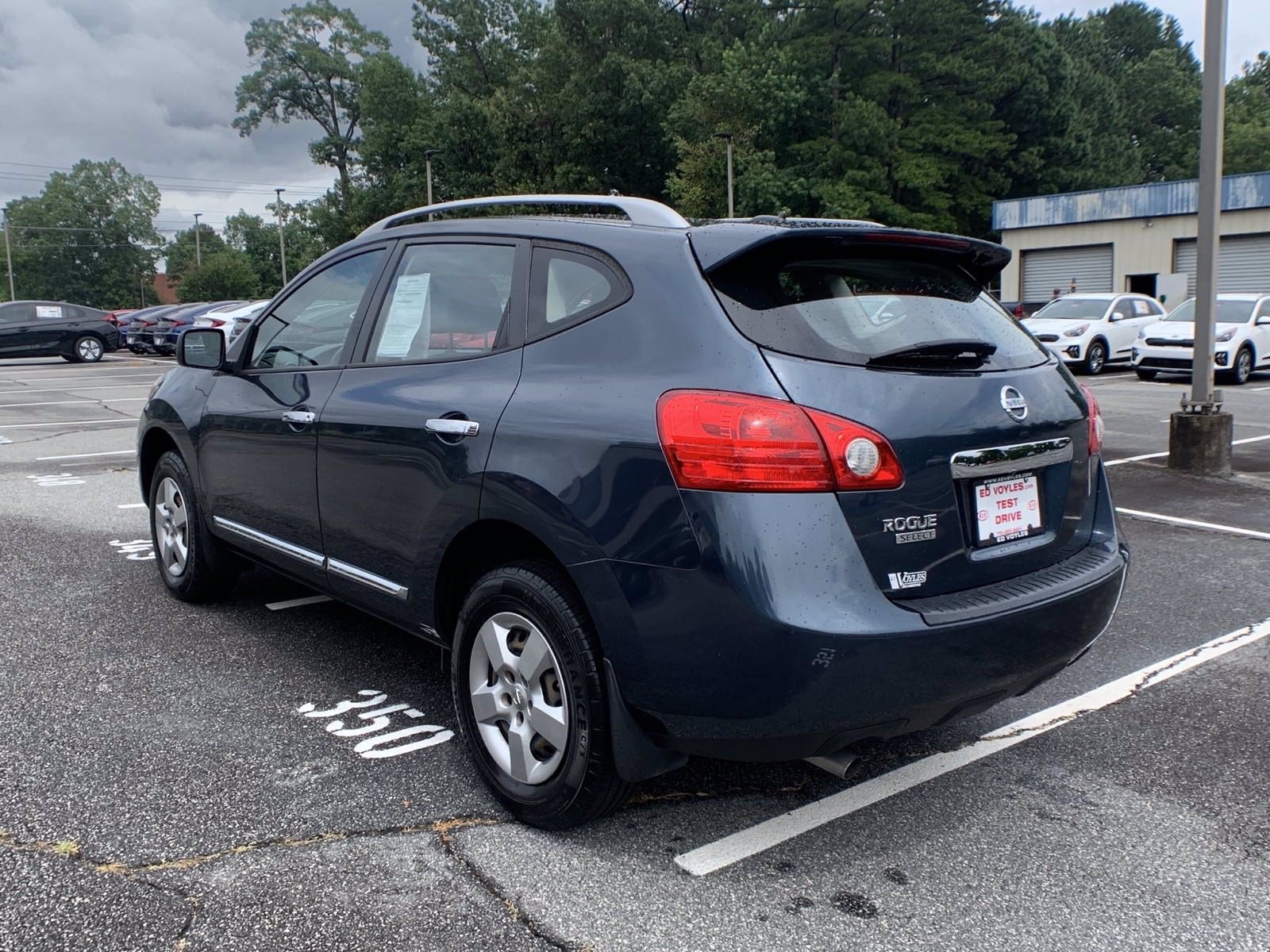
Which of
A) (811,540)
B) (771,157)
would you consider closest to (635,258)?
(811,540)

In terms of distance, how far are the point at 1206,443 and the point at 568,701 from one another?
8009 millimetres

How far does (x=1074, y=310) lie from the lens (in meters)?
22.6

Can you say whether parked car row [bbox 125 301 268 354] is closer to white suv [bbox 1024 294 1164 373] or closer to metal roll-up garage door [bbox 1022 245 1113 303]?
white suv [bbox 1024 294 1164 373]

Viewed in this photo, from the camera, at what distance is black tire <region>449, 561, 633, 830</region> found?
2.79m

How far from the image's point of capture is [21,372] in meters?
25.4

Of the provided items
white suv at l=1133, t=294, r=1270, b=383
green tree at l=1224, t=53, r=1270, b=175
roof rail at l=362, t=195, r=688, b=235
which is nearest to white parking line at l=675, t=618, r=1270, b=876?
roof rail at l=362, t=195, r=688, b=235

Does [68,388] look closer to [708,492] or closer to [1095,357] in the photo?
[1095,357]

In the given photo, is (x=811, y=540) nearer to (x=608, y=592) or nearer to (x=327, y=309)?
(x=608, y=592)

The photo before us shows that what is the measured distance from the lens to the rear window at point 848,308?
108 inches

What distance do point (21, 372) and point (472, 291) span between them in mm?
26046

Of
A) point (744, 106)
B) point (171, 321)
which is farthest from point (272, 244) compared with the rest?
point (171, 321)

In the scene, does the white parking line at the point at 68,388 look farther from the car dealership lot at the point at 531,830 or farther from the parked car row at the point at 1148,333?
the car dealership lot at the point at 531,830

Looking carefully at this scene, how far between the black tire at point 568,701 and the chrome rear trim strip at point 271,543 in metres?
1.06

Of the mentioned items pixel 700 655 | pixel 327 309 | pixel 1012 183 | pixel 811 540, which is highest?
pixel 1012 183
